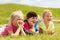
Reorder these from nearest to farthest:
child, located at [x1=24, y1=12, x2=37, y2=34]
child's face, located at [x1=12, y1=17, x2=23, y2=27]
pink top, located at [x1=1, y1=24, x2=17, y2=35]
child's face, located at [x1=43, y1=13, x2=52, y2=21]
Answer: child's face, located at [x1=12, y1=17, x2=23, y2=27] < pink top, located at [x1=1, y1=24, x2=17, y2=35] < child, located at [x1=24, y1=12, x2=37, y2=34] < child's face, located at [x1=43, y1=13, x2=52, y2=21]

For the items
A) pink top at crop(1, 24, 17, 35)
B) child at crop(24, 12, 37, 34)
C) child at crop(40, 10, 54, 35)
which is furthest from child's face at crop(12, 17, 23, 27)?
child at crop(40, 10, 54, 35)

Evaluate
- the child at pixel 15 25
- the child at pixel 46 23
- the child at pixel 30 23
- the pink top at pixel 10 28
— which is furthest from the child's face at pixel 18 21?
the child at pixel 46 23

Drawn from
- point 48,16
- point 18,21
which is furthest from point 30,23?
point 18,21

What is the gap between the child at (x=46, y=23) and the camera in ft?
20.2

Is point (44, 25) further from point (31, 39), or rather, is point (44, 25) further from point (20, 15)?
point (31, 39)

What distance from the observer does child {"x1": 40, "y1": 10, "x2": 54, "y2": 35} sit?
6160mm

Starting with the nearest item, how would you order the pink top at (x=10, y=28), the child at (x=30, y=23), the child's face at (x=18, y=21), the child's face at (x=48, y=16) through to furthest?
the child's face at (x=18, y=21), the pink top at (x=10, y=28), the child at (x=30, y=23), the child's face at (x=48, y=16)

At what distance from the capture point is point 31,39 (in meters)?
4.76

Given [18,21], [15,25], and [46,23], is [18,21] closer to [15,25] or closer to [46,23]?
[15,25]

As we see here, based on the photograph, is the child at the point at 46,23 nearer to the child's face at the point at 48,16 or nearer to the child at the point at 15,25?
the child's face at the point at 48,16

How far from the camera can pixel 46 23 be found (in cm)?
639

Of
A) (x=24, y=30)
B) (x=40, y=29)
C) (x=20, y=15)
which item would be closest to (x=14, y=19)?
(x=20, y=15)

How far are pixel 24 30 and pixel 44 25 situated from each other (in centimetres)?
67

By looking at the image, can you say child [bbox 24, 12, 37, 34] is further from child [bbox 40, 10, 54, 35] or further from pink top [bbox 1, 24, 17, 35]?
pink top [bbox 1, 24, 17, 35]
